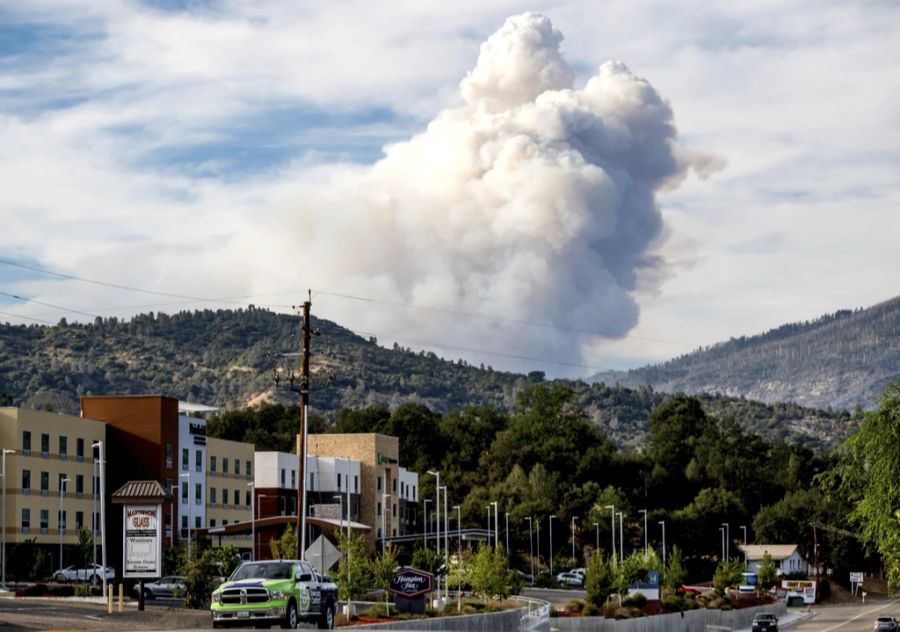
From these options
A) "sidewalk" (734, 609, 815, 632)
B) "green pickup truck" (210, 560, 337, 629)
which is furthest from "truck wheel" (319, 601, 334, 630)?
"sidewalk" (734, 609, 815, 632)

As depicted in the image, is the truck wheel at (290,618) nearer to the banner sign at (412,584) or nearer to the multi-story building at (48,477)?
the banner sign at (412,584)

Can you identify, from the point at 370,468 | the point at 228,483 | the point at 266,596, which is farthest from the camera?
the point at 370,468

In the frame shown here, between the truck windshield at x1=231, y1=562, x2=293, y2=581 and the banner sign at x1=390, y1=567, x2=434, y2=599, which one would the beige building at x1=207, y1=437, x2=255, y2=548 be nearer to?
the banner sign at x1=390, y1=567, x2=434, y2=599

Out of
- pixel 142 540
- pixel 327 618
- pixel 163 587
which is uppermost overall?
pixel 142 540

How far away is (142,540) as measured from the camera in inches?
2076

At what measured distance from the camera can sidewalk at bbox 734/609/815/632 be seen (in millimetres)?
122963

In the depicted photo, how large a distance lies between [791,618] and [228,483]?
5343 cm

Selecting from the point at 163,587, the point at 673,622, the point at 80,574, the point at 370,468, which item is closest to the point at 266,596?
the point at 163,587

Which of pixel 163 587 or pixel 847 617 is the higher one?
pixel 163 587

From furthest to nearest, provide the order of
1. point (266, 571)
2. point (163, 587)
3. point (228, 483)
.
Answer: point (228, 483) < point (163, 587) < point (266, 571)

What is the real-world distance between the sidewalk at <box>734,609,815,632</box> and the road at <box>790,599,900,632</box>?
2.93ft

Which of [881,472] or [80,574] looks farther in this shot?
[80,574]

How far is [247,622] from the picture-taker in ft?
141

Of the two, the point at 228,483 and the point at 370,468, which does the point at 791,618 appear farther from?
the point at 228,483
